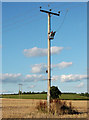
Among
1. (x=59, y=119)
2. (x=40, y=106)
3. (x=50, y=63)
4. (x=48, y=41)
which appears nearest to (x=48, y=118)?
(x=59, y=119)

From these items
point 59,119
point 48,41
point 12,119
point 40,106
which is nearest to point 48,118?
point 59,119

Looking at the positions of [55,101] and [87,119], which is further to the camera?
[55,101]

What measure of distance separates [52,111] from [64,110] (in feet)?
3.08

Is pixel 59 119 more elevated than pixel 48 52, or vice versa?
pixel 48 52

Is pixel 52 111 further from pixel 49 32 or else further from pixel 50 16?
pixel 50 16

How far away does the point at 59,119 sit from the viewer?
13.7 metres

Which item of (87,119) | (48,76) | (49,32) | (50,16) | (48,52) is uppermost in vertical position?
(50,16)

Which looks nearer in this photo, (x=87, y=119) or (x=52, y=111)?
(x=87, y=119)

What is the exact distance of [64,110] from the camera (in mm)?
16750

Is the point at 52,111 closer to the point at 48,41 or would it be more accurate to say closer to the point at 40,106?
the point at 40,106

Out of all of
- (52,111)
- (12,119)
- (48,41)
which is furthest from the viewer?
(48,41)

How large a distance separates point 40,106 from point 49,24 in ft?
20.1

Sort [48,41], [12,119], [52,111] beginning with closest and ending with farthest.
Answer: [12,119] → [52,111] → [48,41]

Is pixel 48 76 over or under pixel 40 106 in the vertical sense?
over
